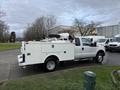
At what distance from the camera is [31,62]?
31.0 feet

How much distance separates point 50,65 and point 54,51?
0.82 meters

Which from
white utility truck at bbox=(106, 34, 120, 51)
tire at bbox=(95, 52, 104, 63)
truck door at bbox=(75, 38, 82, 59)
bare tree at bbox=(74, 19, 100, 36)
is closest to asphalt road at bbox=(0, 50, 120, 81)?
tire at bbox=(95, 52, 104, 63)

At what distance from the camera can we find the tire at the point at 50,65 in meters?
10.0

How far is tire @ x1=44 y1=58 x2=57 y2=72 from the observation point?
396 inches

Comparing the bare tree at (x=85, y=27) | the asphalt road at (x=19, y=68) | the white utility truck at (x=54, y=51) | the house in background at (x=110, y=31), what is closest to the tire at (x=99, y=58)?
the white utility truck at (x=54, y=51)

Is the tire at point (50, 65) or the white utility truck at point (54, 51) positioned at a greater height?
the white utility truck at point (54, 51)

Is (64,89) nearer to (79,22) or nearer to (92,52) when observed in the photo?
(92,52)

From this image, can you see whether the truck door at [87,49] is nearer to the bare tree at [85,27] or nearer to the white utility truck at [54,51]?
the white utility truck at [54,51]

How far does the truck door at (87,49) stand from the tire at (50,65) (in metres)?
2.57

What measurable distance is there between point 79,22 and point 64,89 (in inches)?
2740

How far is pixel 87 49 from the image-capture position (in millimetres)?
12289

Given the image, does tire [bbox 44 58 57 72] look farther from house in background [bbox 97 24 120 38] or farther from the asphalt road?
house in background [bbox 97 24 120 38]

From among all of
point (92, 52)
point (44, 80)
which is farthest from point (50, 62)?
point (92, 52)

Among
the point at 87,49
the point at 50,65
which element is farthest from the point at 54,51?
the point at 87,49
